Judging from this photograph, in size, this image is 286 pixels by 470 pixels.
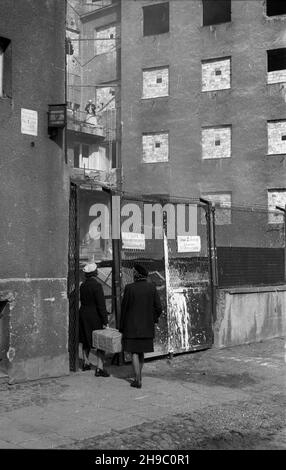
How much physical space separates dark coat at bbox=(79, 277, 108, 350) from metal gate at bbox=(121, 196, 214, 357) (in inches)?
30.8

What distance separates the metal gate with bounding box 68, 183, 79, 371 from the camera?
8.24 m

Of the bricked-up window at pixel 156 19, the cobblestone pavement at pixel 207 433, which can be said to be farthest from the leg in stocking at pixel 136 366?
the bricked-up window at pixel 156 19

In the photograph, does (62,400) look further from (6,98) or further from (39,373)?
(6,98)

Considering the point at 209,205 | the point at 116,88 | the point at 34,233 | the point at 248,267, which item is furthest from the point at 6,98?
the point at 116,88

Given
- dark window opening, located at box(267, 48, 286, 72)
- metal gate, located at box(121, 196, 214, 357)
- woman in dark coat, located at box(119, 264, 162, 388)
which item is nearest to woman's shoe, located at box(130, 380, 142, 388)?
woman in dark coat, located at box(119, 264, 162, 388)

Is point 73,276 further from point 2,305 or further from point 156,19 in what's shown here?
point 156,19

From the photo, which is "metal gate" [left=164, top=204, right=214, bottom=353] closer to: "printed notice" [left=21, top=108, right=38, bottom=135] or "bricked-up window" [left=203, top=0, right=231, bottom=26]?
"printed notice" [left=21, top=108, right=38, bottom=135]

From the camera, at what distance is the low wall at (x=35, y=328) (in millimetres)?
7371

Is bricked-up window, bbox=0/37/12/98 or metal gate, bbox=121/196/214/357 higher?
bricked-up window, bbox=0/37/12/98

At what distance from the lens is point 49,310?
7.84 m

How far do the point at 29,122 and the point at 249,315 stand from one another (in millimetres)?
5980

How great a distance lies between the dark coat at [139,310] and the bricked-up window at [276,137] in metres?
24.4

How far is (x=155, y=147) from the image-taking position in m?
33.6
